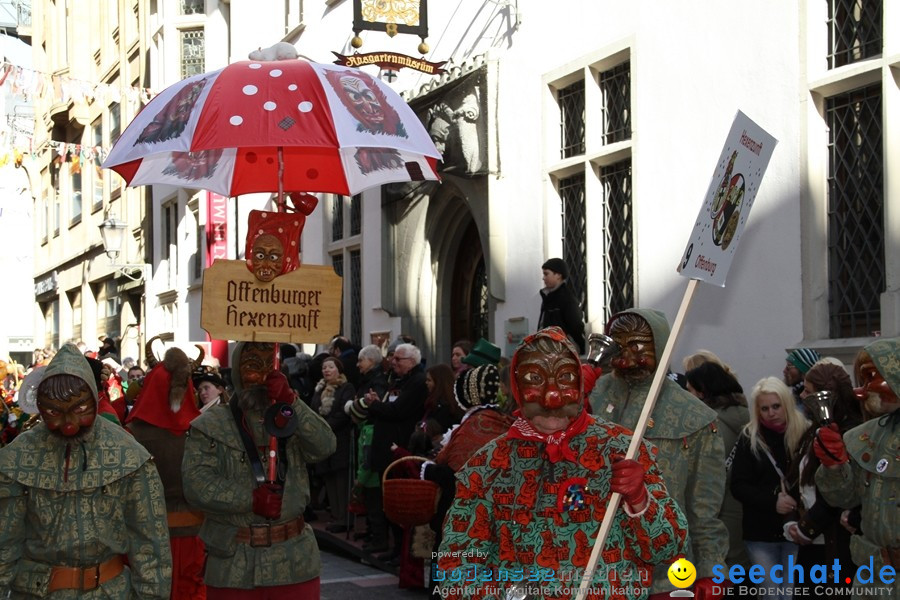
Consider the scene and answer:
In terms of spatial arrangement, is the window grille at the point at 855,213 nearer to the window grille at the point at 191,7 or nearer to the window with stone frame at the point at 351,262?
the window with stone frame at the point at 351,262

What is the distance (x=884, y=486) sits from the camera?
4.91m

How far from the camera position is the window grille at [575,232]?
13.1 meters

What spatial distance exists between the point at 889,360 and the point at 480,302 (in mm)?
11371

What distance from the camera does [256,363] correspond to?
623cm

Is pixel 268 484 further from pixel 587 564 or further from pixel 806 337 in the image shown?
pixel 806 337

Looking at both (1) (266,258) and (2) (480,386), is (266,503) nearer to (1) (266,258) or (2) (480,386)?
(1) (266,258)

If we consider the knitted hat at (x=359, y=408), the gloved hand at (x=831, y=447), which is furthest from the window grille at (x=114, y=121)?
the gloved hand at (x=831, y=447)

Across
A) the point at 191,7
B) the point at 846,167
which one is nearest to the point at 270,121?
the point at 846,167

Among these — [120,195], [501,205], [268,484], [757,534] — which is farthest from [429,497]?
[120,195]

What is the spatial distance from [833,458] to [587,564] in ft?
5.56

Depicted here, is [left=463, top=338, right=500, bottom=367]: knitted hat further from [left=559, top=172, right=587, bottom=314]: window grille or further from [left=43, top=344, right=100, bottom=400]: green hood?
[left=559, top=172, right=587, bottom=314]: window grille

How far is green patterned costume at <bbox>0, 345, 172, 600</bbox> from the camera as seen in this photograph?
488cm

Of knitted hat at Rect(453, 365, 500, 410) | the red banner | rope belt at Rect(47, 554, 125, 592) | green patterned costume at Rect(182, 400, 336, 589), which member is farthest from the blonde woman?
the red banner

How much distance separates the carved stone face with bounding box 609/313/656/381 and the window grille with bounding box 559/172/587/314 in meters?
7.40
